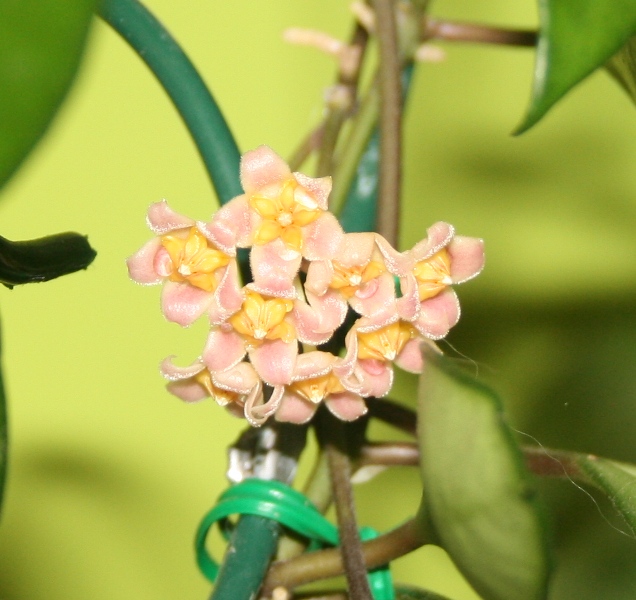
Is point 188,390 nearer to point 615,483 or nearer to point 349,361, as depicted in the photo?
point 349,361

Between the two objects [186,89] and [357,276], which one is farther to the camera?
[186,89]

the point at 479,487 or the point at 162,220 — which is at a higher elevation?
the point at 162,220

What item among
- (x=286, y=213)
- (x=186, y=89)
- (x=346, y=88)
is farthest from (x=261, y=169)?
(x=346, y=88)

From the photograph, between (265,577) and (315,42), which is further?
(315,42)

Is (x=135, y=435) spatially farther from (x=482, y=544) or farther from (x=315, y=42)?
(x=482, y=544)

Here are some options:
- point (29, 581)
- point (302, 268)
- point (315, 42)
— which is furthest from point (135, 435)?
point (302, 268)

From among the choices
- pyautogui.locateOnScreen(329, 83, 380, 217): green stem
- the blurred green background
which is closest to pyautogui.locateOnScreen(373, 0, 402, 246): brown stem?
pyautogui.locateOnScreen(329, 83, 380, 217): green stem

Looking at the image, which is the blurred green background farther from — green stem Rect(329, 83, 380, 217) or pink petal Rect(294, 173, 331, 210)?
pink petal Rect(294, 173, 331, 210)
